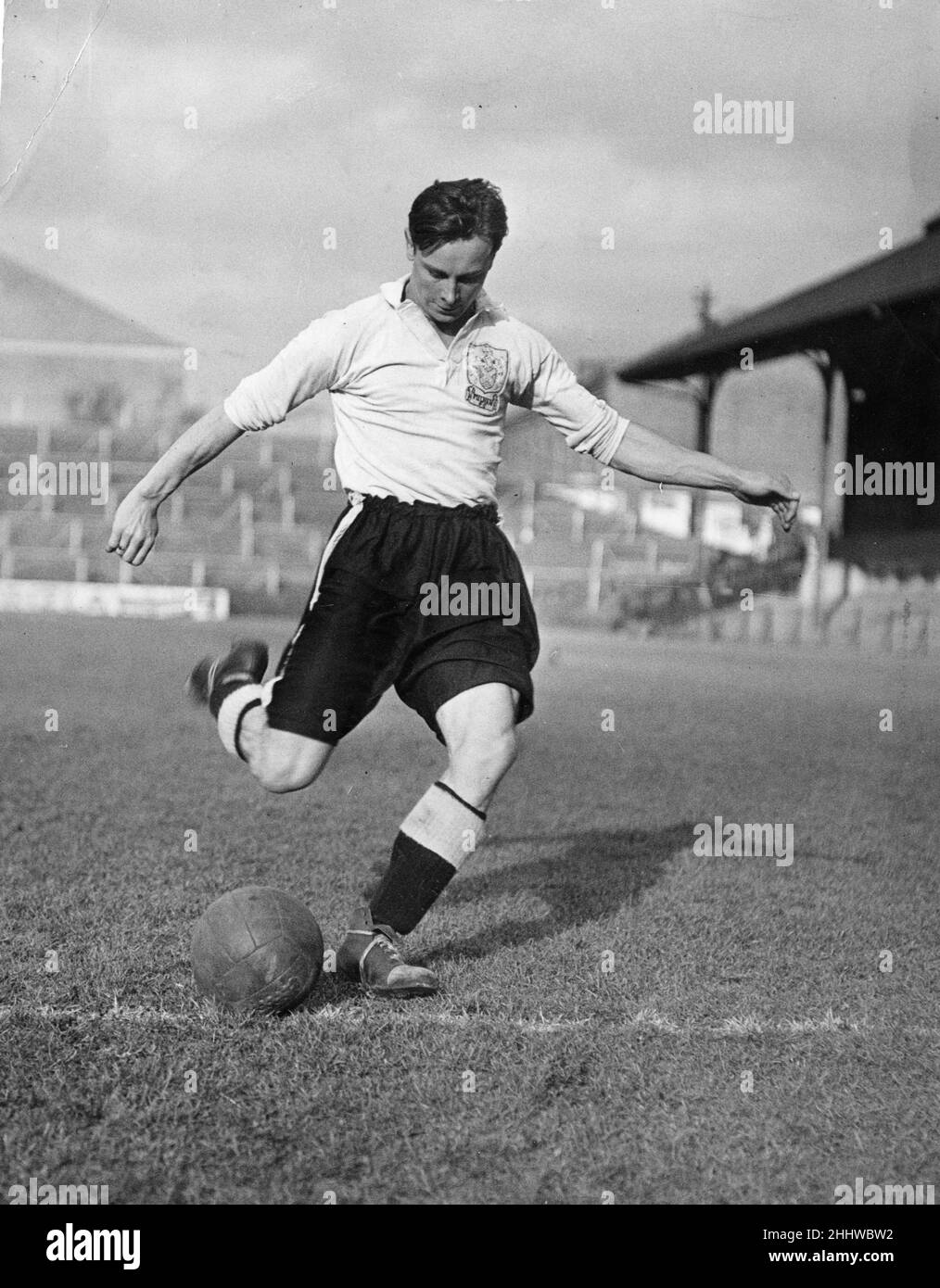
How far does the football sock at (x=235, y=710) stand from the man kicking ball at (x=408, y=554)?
0.11 m

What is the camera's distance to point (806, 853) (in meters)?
6.75

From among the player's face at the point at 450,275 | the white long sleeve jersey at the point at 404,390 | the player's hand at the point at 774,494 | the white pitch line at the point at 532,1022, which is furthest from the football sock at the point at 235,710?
the player's hand at the point at 774,494

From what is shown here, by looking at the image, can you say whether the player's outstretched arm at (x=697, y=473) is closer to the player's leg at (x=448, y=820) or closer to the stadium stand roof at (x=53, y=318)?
the player's leg at (x=448, y=820)

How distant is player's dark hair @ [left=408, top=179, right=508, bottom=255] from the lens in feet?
12.9

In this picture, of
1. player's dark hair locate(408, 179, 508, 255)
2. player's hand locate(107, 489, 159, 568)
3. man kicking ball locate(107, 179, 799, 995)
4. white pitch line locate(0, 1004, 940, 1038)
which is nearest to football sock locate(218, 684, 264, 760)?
man kicking ball locate(107, 179, 799, 995)

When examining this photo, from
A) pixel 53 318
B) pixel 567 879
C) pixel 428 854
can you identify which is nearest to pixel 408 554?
pixel 428 854

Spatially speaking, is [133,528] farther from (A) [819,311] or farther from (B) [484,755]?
(A) [819,311]

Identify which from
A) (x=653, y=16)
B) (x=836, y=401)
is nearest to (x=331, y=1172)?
(x=653, y=16)

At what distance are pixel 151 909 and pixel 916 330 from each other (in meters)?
15.5

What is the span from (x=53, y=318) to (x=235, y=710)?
24.7 m

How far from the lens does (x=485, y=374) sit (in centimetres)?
425

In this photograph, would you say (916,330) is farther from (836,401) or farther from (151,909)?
(151,909)

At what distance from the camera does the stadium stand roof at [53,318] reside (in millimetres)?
22000

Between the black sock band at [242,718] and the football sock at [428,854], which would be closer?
the football sock at [428,854]
